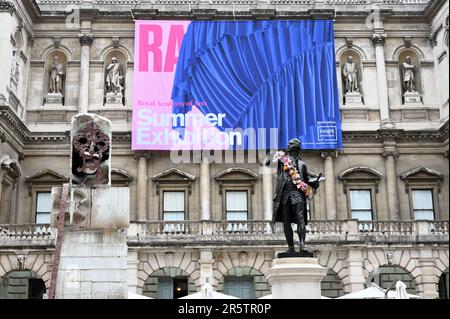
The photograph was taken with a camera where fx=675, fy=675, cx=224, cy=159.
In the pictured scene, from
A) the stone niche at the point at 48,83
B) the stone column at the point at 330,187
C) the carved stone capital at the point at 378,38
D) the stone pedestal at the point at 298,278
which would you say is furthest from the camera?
the carved stone capital at the point at 378,38

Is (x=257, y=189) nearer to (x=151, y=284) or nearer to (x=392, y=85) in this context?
(x=151, y=284)

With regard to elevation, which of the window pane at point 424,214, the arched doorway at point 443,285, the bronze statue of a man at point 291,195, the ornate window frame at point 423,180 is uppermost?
the ornate window frame at point 423,180

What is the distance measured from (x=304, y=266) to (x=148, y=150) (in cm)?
2235

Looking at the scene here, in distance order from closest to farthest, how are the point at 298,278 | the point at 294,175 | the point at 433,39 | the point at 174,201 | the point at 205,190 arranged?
1. the point at 298,278
2. the point at 294,175
3. the point at 205,190
4. the point at 174,201
5. the point at 433,39

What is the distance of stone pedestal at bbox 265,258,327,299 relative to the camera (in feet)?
35.5

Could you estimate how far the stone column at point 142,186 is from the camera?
31948mm

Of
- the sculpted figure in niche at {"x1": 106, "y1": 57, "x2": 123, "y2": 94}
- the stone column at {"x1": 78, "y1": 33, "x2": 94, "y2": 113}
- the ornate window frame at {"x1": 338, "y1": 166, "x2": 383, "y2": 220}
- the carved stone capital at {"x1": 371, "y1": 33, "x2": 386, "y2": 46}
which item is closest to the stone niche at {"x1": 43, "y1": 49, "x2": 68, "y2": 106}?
the stone column at {"x1": 78, "y1": 33, "x2": 94, "y2": 113}

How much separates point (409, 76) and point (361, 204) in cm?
721

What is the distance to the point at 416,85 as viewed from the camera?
34.9 m

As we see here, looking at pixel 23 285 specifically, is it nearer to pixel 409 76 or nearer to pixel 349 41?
pixel 349 41

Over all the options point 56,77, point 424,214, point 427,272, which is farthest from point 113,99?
point 427,272

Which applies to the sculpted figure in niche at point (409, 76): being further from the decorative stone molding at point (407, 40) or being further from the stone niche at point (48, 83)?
the stone niche at point (48, 83)

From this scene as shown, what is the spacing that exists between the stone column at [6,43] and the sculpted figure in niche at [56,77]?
3589mm

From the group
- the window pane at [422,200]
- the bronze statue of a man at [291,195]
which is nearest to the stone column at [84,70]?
the window pane at [422,200]
